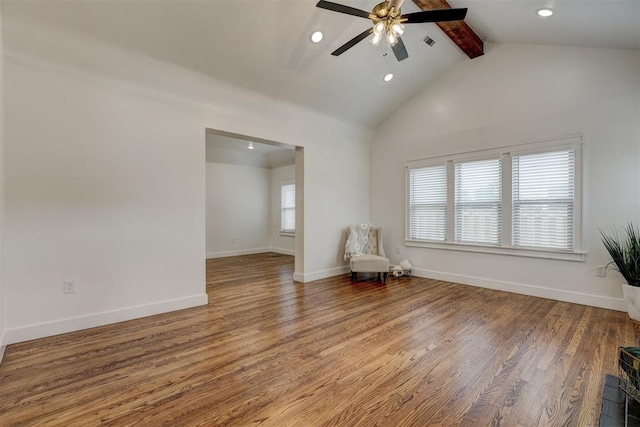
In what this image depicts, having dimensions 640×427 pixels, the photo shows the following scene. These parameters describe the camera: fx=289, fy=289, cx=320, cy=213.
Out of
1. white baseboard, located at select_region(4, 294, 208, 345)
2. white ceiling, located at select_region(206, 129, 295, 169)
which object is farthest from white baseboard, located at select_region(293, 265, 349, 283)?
white ceiling, located at select_region(206, 129, 295, 169)

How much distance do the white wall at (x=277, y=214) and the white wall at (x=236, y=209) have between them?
0.52ft

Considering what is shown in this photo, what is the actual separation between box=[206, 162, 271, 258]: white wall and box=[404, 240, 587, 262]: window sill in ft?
15.7

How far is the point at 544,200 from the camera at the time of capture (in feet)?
13.4

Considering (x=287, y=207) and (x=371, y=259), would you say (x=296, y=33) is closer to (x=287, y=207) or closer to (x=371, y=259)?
(x=371, y=259)

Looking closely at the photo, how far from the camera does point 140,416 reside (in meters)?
1.71

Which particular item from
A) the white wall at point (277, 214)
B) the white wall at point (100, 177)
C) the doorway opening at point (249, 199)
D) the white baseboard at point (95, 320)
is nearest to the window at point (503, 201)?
the white wall at point (100, 177)

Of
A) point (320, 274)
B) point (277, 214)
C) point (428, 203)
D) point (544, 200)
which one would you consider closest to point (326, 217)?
point (320, 274)

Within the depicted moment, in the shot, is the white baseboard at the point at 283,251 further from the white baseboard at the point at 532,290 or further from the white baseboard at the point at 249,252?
the white baseboard at the point at 532,290

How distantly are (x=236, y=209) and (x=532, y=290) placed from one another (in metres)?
6.95

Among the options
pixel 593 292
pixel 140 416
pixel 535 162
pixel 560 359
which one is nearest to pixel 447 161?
pixel 535 162

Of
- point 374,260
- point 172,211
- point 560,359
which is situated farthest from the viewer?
point 374,260

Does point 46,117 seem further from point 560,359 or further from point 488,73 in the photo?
point 488,73

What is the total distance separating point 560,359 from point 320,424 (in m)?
2.12

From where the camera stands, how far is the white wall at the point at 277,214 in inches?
333
